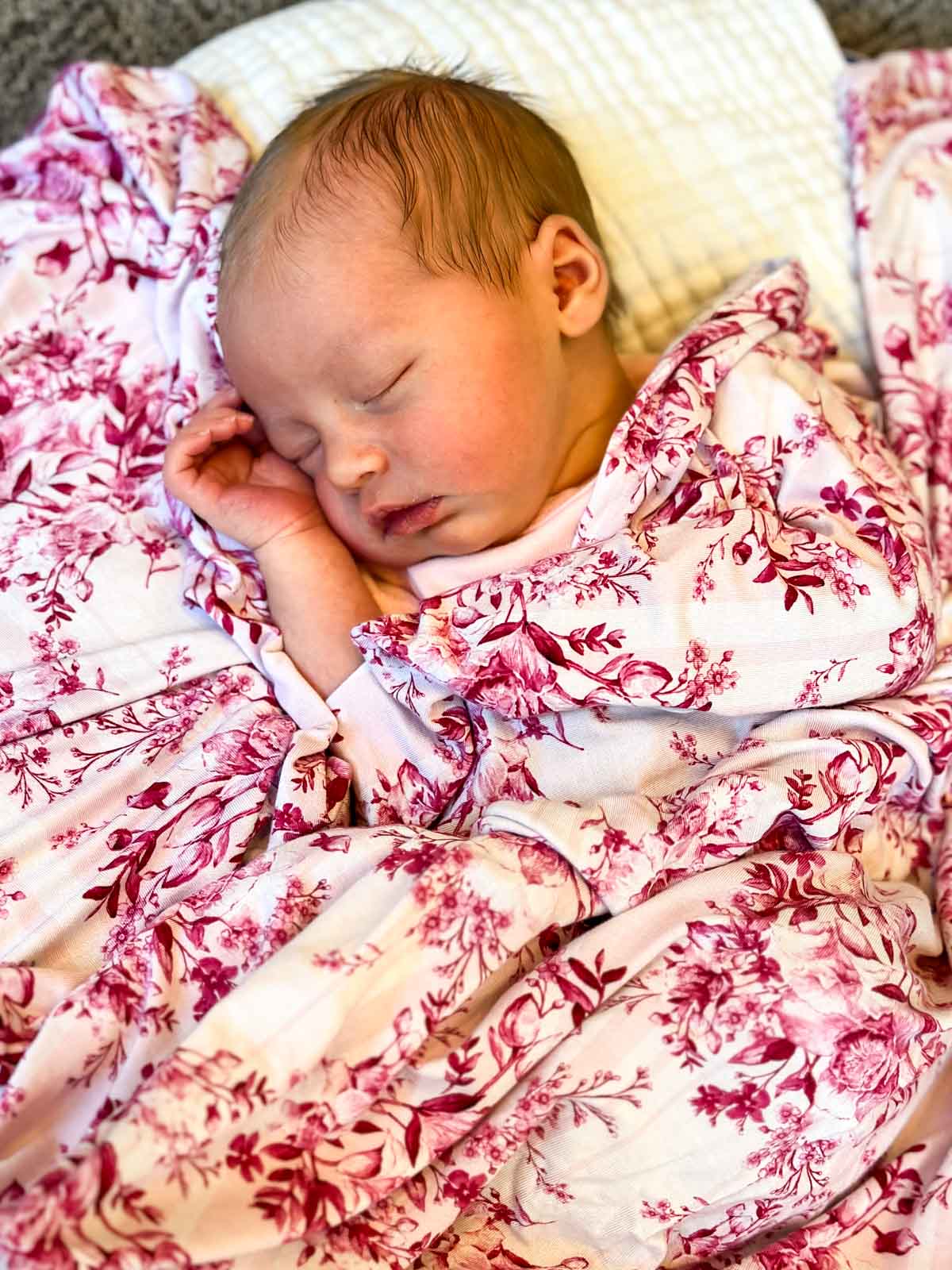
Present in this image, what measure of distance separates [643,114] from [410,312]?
0.54m

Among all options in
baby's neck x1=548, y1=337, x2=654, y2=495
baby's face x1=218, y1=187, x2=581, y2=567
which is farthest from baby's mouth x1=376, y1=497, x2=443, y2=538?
baby's neck x1=548, y1=337, x2=654, y2=495

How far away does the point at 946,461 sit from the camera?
50.3 inches

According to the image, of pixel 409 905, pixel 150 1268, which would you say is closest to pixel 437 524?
pixel 409 905

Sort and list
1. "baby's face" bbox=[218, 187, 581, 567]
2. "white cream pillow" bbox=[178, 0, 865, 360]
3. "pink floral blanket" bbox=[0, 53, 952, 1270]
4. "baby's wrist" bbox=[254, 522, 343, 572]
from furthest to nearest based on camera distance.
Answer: "white cream pillow" bbox=[178, 0, 865, 360]
"baby's wrist" bbox=[254, 522, 343, 572]
"baby's face" bbox=[218, 187, 581, 567]
"pink floral blanket" bbox=[0, 53, 952, 1270]

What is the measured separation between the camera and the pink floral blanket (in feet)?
2.72

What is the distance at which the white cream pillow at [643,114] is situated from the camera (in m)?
1.38

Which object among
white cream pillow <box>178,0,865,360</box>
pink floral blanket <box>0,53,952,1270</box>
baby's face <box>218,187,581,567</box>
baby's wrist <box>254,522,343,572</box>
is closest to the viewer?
pink floral blanket <box>0,53,952,1270</box>

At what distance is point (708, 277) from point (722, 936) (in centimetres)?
80

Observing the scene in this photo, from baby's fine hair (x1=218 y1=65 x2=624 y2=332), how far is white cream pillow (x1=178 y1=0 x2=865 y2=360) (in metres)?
0.21

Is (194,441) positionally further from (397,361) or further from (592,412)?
(592,412)

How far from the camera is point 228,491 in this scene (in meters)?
1.17

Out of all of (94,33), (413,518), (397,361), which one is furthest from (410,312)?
(94,33)

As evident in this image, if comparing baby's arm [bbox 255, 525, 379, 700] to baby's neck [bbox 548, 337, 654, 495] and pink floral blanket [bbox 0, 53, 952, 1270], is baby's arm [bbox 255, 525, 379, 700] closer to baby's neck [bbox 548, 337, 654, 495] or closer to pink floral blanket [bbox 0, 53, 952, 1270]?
pink floral blanket [bbox 0, 53, 952, 1270]

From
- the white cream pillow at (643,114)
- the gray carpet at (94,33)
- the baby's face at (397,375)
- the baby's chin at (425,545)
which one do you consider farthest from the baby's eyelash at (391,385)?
the gray carpet at (94,33)
